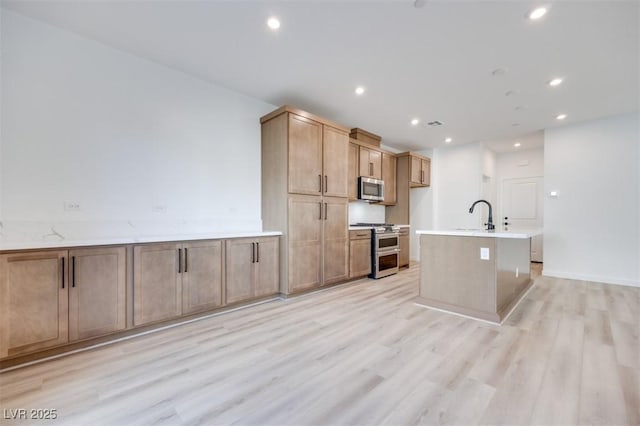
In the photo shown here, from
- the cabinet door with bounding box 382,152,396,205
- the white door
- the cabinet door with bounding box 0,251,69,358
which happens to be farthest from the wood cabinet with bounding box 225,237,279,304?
the white door

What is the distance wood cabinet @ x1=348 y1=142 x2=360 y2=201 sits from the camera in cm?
492

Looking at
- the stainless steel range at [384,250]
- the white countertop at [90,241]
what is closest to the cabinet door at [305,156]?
the white countertop at [90,241]

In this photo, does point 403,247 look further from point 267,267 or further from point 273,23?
point 273,23

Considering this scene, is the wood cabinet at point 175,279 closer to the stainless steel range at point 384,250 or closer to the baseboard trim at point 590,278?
the stainless steel range at point 384,250

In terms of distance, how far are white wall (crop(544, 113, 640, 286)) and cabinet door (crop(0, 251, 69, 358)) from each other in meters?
6.95

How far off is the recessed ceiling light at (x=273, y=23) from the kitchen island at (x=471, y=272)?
269cm

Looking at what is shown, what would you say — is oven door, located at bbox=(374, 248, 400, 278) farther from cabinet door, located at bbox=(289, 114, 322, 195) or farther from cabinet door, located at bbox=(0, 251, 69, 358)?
cabinet door, located at bbox=(0, 251, 69, 358)

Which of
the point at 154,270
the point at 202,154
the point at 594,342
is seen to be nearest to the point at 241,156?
the point at 202,154

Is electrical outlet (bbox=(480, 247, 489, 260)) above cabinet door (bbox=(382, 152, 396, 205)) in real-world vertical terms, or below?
below

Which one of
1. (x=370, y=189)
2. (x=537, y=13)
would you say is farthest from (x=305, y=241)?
(x=537, y=13)

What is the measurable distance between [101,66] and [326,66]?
2276 mm

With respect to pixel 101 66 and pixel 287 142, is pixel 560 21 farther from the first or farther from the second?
pixel 101 66

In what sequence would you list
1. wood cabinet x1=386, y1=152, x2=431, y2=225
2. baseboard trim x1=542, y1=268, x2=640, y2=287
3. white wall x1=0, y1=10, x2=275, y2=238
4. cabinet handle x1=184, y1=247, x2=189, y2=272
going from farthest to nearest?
wood cabinet x1=386, y1=152, x2=431, y2=225
baseboard trim x1=542, y1=268, x2=640, y2=287
cabinet handle x1=184, y1=247, x2=189, y2=272
white wall x1=0, y1=10, x2=275, y2=238

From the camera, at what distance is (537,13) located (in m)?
2.25
